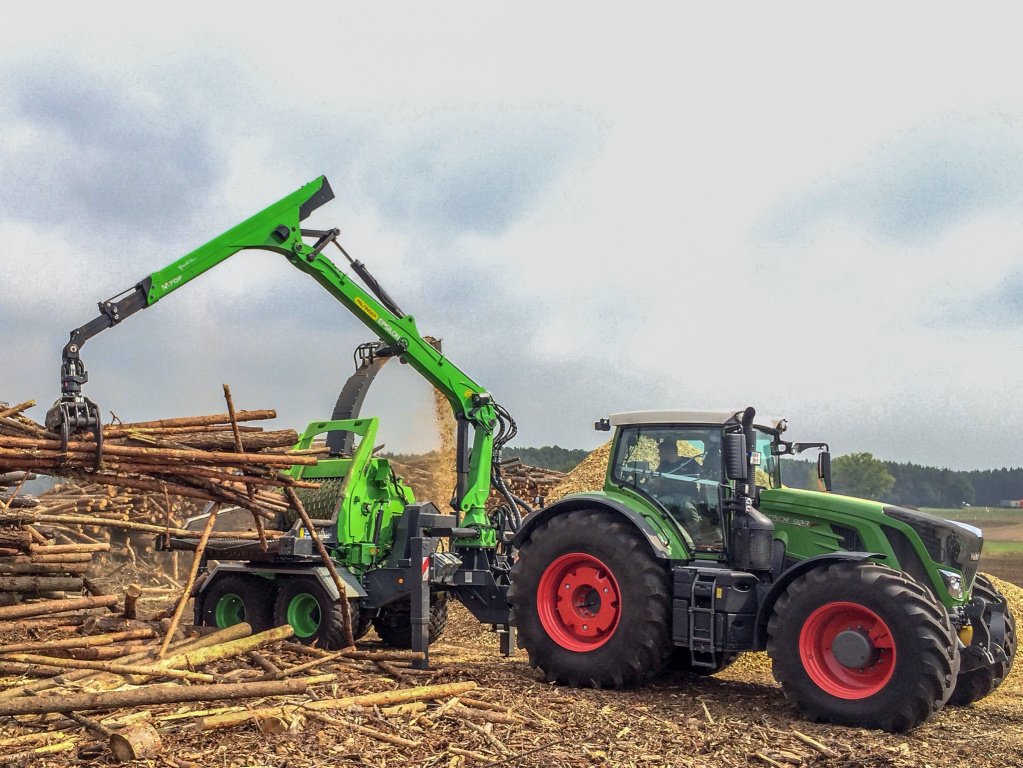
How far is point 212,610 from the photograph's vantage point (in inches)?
476

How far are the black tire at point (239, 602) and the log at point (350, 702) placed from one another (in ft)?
12.8

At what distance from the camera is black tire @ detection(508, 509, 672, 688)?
8570mm

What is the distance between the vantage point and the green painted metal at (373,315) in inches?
452

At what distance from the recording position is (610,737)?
7.09 m

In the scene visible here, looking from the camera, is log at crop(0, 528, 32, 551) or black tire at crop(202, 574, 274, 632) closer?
log at crop(0, 528, 32, 551)

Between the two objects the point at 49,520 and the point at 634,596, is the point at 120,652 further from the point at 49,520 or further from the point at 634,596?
the point at 634,596

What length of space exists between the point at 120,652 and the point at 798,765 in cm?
552

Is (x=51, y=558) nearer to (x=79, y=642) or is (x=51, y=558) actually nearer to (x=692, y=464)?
(x=79, y=642)

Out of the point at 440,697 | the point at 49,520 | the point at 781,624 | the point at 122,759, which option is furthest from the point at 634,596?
the point at 49,520

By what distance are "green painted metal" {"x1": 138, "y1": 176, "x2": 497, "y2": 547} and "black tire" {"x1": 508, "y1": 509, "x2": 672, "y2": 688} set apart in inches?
98.3

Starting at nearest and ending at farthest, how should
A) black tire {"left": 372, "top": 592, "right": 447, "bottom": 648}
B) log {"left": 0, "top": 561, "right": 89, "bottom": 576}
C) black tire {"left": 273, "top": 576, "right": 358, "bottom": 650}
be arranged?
1. log {"left": 0, "top": 561, "right": 89, "bottom": 576}
2. black tire {"left": 273, "top": 576, "right": 358, "bottom": 650}
3. black tire {"left": 372, "top": 592, "right": 447, "bottom": 648}

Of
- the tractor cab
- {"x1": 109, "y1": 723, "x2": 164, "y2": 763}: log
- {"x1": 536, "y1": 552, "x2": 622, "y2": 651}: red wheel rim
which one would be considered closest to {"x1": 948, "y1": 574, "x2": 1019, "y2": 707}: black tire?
the tractor cab

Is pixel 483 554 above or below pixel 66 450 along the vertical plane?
below

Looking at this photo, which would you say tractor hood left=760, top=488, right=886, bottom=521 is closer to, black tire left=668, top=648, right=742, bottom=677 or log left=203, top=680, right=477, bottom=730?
black tire left=668, top=648, right=742, bottom=677
